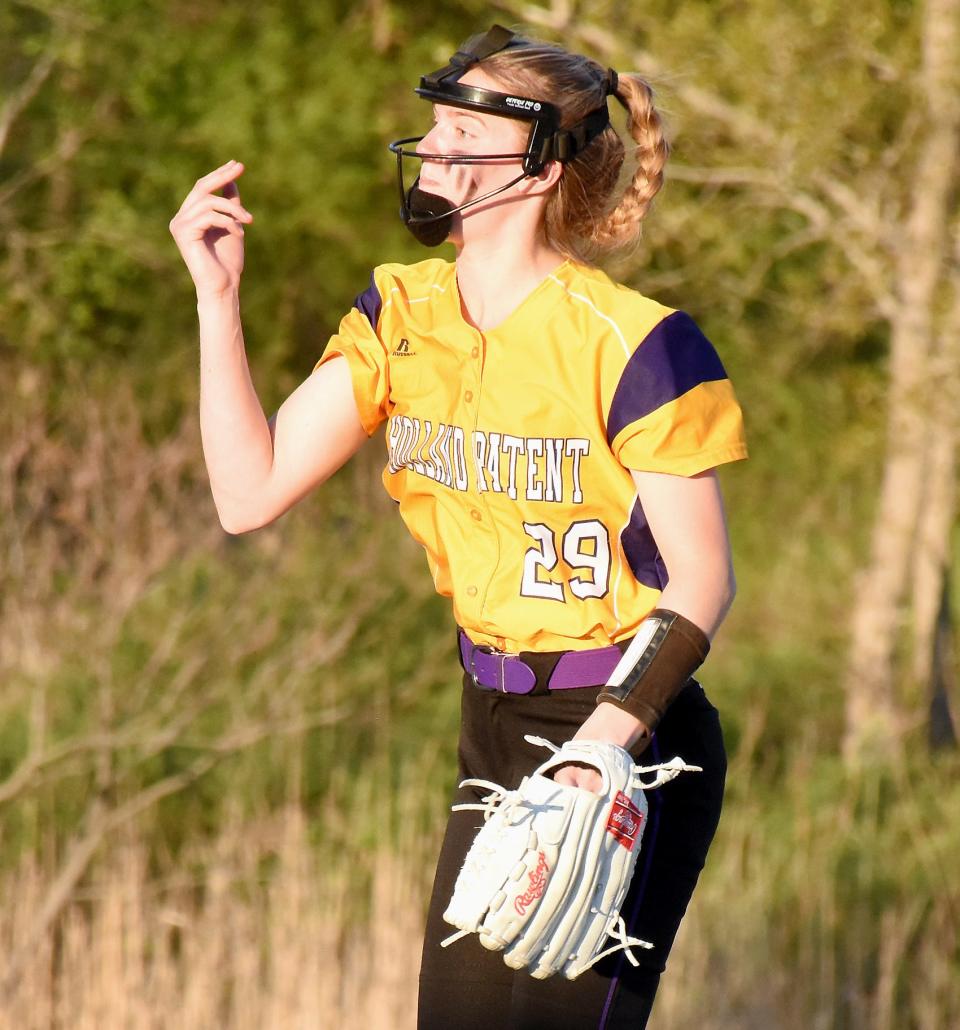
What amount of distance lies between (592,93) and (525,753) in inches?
Answer: 38.5

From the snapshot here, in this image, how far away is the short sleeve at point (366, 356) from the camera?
2521mm

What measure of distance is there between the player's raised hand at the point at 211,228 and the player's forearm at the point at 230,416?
31 millimetres

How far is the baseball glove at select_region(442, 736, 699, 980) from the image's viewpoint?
82.2 inches

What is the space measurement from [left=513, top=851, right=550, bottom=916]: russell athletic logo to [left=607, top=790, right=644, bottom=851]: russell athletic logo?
0.34 feet

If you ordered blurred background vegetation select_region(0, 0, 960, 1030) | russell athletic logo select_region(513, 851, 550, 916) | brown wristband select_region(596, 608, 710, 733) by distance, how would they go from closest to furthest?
russell athletic logo select_region(513, 851, 550, 916) < brown wristband select_region(596, 608, 710, 733) < blurred background vegetation select_region(0, 0, 960, 1030)

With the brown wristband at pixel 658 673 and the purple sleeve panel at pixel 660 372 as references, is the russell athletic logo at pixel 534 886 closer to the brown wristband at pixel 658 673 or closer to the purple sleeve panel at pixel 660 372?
the brown wristband at pixel 658 673

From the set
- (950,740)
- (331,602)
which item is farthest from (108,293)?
(950,740)

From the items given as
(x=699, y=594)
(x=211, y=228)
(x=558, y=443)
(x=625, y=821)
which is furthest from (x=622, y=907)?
(x=211, y=228)

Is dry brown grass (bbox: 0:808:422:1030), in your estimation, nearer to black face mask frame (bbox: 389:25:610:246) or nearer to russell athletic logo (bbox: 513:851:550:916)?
russell athletic logo (bbox: 513:851:550:916)

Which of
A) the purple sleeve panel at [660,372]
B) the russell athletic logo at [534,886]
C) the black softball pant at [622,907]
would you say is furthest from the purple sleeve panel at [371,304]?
the russell athletic logo at [534,886]

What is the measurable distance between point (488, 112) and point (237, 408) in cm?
57

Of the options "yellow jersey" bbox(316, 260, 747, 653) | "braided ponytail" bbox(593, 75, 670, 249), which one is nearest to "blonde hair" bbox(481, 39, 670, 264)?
"braided ponytail" bbox(593, 75, 670, 249)

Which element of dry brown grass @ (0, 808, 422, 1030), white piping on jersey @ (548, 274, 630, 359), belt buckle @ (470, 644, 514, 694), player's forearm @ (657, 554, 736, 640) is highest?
white piping on jersey @ (548, 274, 630, 359)

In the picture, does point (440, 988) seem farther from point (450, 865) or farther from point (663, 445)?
point (663, 445)
